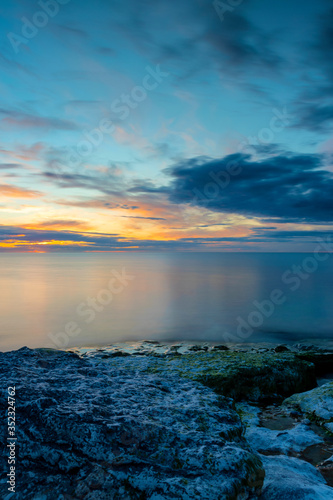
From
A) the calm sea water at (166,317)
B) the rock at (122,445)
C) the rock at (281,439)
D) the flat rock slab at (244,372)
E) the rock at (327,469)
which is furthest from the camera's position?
the calm sea water at (166,317)

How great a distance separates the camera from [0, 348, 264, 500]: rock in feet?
12.6

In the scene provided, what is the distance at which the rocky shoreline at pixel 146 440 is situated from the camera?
3.91 metres

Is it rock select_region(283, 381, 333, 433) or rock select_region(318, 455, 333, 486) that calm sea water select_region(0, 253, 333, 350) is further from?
rock select_region(318, 455, 333, 486)

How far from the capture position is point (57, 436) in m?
4.32

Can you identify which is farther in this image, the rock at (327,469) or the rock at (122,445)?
the rock at (327,469)

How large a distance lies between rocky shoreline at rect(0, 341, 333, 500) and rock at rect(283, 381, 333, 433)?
0.04 m

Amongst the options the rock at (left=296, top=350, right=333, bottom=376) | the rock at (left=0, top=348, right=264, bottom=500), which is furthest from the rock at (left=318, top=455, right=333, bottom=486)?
the rock at (left=296, top=350, right=333, bottom=376)

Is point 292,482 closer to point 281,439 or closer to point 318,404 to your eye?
point 281,439

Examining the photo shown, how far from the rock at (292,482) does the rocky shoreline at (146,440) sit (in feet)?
0.06

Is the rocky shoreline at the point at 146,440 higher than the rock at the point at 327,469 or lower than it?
higher

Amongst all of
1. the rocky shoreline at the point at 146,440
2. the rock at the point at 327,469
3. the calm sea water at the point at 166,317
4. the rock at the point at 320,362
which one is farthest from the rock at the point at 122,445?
the calm sea water at the point at 166,317

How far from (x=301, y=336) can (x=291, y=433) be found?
696 inches

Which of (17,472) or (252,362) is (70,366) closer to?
(17,472)

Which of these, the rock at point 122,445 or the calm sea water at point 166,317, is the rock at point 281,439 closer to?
the rock at point 122,445
